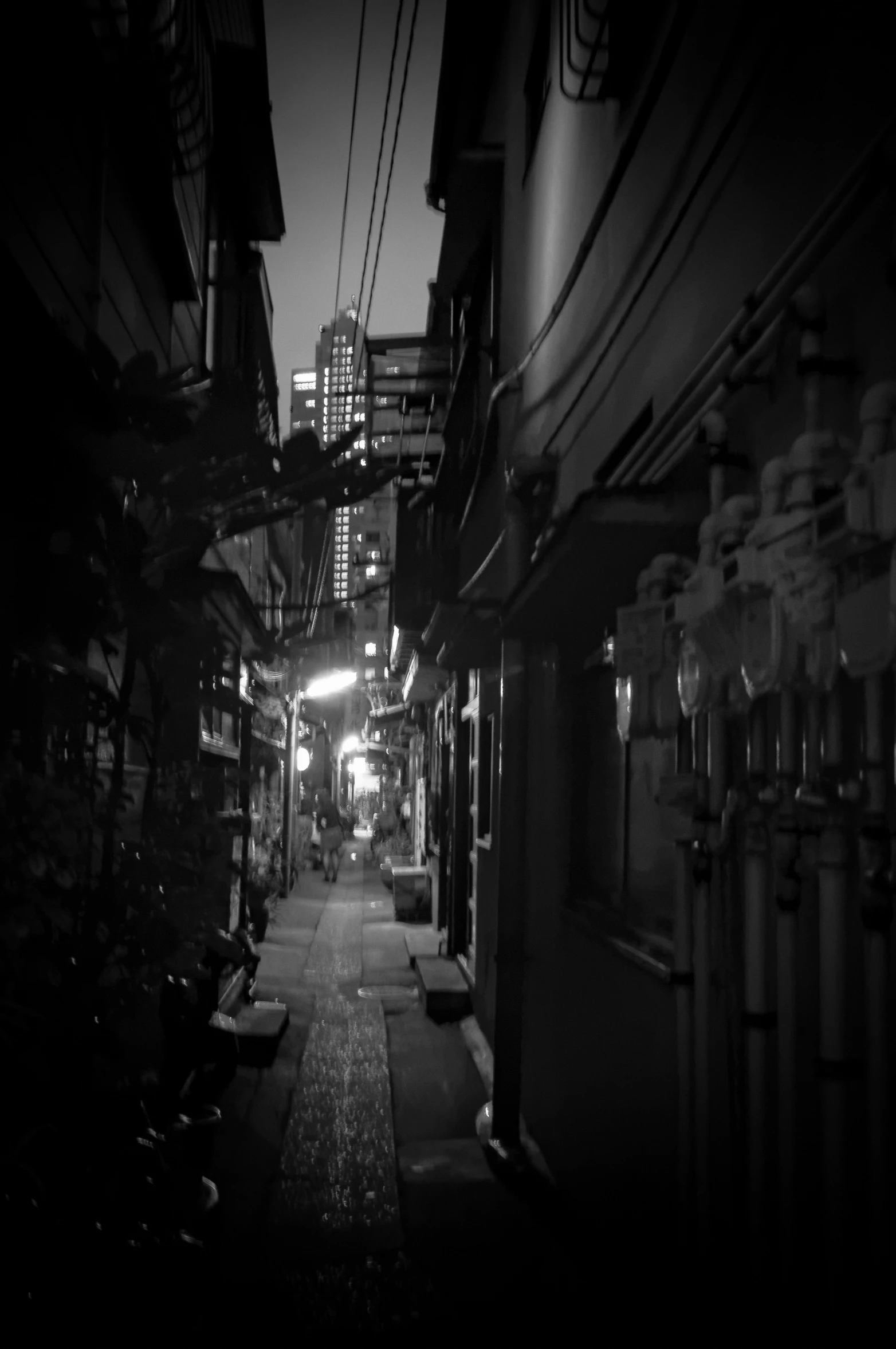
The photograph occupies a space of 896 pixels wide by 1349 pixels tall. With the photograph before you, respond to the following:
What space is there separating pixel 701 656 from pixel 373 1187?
5233 millimetres

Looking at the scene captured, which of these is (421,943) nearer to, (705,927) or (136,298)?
(136,298)

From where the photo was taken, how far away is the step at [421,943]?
13.8 meters

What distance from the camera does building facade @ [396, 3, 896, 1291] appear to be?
100 inches

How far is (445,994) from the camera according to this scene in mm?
11016

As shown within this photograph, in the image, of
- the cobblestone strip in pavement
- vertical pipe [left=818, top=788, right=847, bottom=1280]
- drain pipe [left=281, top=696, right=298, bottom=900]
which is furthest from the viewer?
drain pipe [left=281, top=696, right=298, bottom=900]

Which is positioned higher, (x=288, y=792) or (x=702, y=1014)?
(x=288, y=792)

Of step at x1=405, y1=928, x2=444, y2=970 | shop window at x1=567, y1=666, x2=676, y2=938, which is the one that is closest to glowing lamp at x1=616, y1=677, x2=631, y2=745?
shop window at x1=567, y1=666, x2=676, y2=938

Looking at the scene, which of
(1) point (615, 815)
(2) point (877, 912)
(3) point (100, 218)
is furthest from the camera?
(3) point (100, 218)

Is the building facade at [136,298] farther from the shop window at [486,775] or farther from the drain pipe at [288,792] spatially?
the drain pipe at [288,792]

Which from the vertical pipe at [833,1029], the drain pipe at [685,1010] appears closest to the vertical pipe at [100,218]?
the drain pipe at [685,1010]

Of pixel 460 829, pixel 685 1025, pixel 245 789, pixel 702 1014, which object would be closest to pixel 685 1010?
pixel 685 1025

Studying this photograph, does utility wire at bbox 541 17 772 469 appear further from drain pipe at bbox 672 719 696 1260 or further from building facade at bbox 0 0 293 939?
drain pipe at bbox 672 719 696 1260

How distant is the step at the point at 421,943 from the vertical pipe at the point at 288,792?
17.3 feet

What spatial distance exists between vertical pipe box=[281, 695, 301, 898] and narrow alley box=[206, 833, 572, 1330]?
28.9ft
